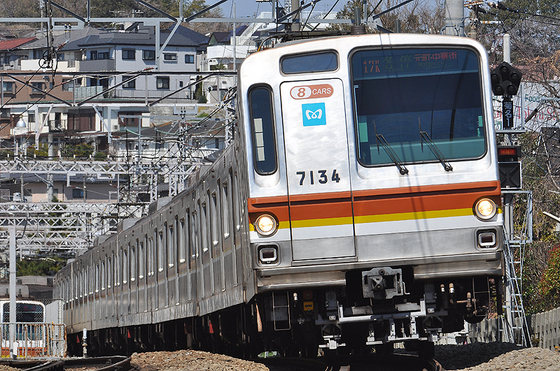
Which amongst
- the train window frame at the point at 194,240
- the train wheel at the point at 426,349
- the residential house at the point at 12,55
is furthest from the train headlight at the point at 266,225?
the residential house at the point at 12,55

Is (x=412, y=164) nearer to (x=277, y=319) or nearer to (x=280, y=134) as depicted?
(x=280, y=134)

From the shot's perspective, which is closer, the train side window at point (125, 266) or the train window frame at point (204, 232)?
the train window frame at point (204, 232)

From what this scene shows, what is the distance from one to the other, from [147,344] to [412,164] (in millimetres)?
11179

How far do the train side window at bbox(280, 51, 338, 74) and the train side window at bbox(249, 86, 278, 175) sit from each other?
0.28 metres

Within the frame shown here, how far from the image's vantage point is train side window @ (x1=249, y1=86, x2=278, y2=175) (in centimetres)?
846

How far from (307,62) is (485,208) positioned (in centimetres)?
211

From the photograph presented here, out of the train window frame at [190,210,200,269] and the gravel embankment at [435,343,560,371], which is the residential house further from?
the gravel embankment at [435,343,560,371]

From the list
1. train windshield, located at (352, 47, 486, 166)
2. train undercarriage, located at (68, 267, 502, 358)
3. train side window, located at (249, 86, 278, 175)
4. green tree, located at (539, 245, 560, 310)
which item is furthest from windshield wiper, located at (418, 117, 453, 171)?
green tree, located at (539, 245, 560, 310)

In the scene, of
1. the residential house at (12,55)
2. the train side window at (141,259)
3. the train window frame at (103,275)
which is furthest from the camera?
the residential house at (12,55)

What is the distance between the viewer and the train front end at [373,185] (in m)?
8.21

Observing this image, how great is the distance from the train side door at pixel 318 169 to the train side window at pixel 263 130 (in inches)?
5.4

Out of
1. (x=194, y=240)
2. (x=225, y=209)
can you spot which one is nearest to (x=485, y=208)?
(x=225, y=209)

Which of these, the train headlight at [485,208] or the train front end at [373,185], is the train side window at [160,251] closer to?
the train front end at [373,185]

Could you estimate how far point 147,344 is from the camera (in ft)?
60.0
